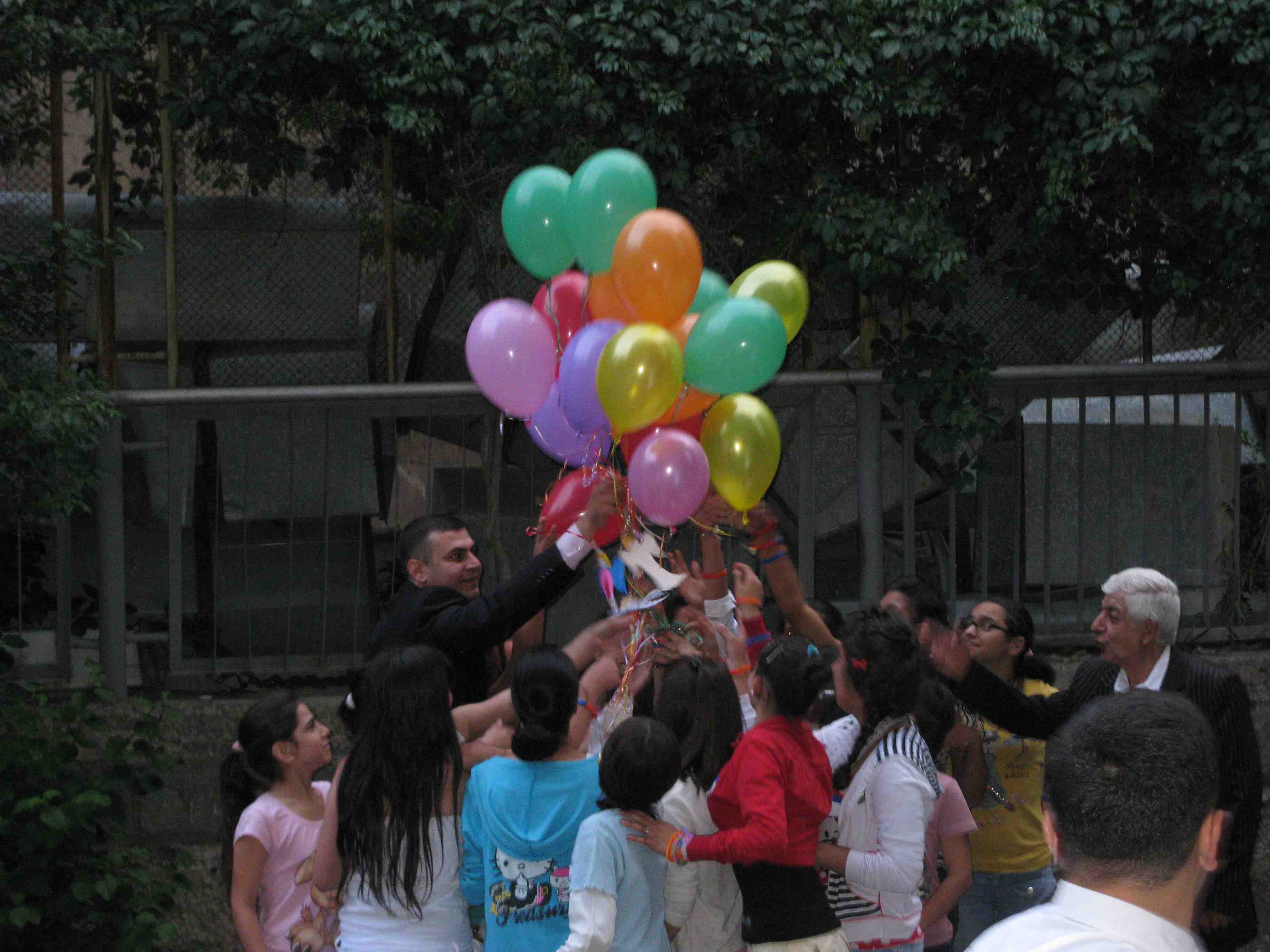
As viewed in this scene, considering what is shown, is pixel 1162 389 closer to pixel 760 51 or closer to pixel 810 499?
pixel 810 499

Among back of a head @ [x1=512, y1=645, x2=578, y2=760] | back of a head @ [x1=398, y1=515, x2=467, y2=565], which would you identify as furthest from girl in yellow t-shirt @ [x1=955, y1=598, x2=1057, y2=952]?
back of a head @ [x1=398, y1=515, x2=467, y2=565]

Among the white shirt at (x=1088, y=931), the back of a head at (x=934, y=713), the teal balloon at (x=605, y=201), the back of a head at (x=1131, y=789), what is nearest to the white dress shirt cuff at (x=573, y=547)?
the teal balloon at (x=605, y=201)

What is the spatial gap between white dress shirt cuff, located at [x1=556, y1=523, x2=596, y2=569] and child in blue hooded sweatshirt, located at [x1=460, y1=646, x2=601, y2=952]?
0.34 m

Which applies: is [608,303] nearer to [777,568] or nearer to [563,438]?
[563,438]

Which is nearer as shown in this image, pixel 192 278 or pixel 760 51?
pixel 760 51

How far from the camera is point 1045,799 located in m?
1.71

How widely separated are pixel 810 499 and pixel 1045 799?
4304 millimetres

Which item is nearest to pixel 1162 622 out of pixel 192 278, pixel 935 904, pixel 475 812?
pixel 935 904

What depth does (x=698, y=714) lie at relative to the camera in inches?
134

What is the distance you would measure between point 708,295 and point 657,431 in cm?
52

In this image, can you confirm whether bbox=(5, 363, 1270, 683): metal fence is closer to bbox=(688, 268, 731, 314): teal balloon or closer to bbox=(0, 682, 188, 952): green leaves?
bbox=(0, 682, 188, 952): green leaves

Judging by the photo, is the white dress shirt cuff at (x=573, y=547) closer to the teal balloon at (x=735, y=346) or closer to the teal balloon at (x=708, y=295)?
the teal balloon at (x=735, y=346)

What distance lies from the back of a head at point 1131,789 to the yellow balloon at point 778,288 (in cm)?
226

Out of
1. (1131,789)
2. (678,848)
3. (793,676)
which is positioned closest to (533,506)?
(793,676)
